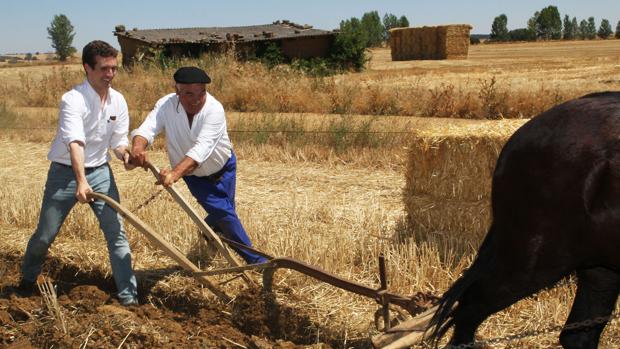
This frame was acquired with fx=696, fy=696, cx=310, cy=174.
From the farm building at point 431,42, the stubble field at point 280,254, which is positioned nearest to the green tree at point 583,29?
the farm building at point 431,42

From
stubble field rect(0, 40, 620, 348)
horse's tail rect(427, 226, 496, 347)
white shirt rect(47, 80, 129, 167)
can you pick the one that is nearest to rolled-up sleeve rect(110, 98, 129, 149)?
white shirt rect(47, 80, 129, 167)

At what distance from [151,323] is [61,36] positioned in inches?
3721

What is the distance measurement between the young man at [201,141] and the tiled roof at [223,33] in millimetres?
19967

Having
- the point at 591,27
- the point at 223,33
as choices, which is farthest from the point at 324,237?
the point at 591,27

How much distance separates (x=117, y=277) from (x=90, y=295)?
0.39 m

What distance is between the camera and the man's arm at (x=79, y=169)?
15.8 feet

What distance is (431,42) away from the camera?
139 ft

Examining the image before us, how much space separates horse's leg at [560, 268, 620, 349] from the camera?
393cm

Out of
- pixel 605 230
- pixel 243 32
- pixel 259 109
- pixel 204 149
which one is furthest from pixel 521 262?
pixel 243 32

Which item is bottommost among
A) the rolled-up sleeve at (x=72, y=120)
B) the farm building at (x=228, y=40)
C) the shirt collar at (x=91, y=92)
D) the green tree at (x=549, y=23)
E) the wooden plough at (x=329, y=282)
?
the wooden plough at (x=329, y=282)

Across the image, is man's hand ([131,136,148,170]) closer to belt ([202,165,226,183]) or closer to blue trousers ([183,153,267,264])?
blue trousers ([183,153,267,264])

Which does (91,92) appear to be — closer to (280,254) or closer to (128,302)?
(128,302)

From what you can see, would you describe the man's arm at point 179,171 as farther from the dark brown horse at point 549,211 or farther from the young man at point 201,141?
the dark brown horse at point 549,211

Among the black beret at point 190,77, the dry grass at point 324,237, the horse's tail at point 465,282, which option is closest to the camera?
the horse's tail at point 465,282
